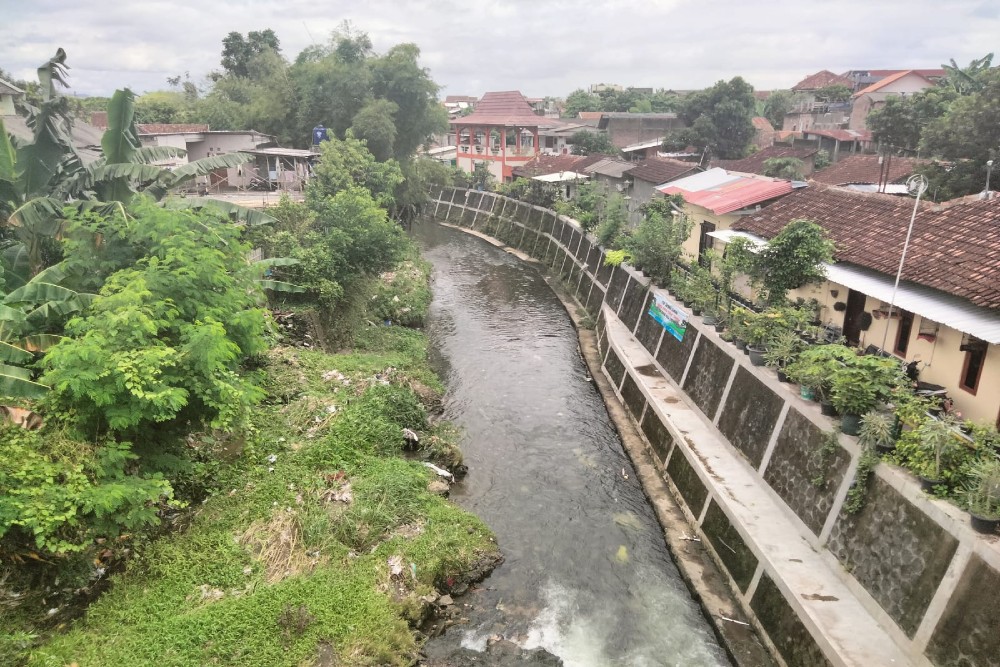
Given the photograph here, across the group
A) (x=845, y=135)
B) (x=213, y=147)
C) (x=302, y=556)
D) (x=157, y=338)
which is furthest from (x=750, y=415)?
(x=845, y=135)

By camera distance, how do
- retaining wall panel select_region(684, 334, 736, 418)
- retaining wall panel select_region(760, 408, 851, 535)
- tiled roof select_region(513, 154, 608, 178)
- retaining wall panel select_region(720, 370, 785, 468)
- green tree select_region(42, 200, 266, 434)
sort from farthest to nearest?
tiled roof select_region(513, 154, 608, 178) < retaining wall panel select_region(684, 334, 736, 418) < retaining wall panel select_region(720, 370, 785, 468) < retaining wall panel select_region(760, 408, 851, 535) < green tree select_region(42, 200, 266, 434)

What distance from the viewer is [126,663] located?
770 cm

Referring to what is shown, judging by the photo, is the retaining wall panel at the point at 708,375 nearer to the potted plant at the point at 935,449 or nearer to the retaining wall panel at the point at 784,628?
the retaining wall panel at the point at 784,628

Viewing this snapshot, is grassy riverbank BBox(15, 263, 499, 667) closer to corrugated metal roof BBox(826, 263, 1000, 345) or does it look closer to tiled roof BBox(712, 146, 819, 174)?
corrugated metal roof BBox(826, 263, 1000, 345)

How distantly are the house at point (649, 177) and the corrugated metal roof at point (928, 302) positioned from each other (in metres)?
14.9

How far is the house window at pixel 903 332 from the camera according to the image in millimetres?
11836

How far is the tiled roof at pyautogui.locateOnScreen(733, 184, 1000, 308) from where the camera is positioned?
33.8 feet

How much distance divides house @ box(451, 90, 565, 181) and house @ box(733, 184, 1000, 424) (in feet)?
118

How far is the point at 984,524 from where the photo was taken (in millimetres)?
7359

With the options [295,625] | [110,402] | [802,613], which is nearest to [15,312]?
[110,402]

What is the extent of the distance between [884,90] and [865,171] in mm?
26004

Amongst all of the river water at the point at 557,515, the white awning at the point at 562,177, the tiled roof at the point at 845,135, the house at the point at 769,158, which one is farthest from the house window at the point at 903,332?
the tiled roof at the point at 845,135

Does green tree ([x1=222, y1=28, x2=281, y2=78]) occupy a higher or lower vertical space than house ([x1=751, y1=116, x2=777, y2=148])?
higher

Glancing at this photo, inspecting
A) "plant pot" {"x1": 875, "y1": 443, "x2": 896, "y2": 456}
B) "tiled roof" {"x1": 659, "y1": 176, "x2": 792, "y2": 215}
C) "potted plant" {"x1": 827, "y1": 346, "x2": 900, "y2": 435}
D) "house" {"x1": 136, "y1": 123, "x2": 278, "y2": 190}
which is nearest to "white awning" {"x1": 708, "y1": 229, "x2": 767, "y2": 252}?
"tiled roof" {"x1": 659, "y1": 176, "x2": 792, "y2": 215}
